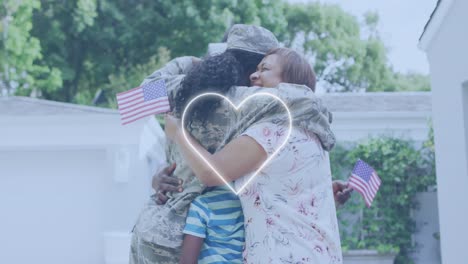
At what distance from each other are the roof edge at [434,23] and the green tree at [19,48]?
11831 mm

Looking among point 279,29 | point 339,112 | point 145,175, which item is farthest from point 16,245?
point 279,29

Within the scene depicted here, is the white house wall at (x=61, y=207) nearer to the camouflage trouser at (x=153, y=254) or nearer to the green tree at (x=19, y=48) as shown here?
the camouflage trouser at (x=153, y=254)

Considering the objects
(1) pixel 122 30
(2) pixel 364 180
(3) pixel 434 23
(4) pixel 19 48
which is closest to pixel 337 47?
(1) pixel 122 30

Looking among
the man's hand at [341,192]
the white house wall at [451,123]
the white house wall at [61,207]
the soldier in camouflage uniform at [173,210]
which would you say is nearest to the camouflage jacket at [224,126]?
the soldier in camouflage uniform at [173,210]

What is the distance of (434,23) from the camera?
6.49 m

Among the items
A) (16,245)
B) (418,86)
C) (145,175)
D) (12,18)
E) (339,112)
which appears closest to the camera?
(16,245)

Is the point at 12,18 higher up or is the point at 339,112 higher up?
the point at 12,18

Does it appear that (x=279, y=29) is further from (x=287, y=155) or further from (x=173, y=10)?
(x=287, y=155)

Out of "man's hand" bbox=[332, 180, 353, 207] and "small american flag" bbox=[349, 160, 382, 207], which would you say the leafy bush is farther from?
"man's hand" bbox=[332, 180, 353, 207]

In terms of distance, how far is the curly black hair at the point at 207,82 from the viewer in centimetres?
233

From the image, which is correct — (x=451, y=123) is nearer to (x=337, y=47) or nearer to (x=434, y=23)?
(x=434, y=23)

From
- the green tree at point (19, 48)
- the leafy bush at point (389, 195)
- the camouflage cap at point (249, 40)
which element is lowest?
the leafy bush at point (389, 195)

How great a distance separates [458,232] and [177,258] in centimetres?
426

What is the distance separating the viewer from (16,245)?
9750 millimetres
